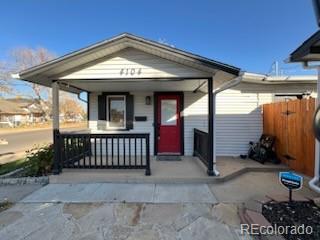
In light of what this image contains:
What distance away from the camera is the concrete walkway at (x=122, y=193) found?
426 centimetres

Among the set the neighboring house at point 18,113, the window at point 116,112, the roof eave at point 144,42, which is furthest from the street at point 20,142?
the neighboring house at point 18,113

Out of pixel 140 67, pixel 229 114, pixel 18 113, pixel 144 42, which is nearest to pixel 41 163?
pixel 140 67

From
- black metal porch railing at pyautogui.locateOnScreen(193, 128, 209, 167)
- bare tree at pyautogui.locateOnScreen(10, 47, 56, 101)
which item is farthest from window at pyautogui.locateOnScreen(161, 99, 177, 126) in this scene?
bare tree at pyautogui.locateOnScreen(10, 47, 56, 101)

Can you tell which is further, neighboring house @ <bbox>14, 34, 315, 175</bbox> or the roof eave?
A: neighboring house @ <bbox>14, 34, 315, 175</bbox>

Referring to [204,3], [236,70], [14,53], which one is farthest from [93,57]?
[14,53]

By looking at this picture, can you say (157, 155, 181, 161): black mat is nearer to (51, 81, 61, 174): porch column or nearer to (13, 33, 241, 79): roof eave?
(51, 81, 61, 174): porch column

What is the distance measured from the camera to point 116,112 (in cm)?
788

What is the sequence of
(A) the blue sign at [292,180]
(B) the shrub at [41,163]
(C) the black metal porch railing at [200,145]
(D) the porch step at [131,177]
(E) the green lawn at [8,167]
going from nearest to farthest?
(A) the blue sign at [292,180], (D) the porch step at [131,177], (B) the shrub at [41,163], (C) the black metal porch railing at [200,145], (E) the green lawn at [8,167]

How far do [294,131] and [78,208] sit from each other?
5403 mm

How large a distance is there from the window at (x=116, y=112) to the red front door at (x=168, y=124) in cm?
124

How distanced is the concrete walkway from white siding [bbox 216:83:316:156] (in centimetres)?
304

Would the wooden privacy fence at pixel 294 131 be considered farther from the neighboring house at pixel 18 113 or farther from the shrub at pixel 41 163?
the neighboring house at pixel 18 113

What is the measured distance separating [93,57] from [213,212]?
4083mm

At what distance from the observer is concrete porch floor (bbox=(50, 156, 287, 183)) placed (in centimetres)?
523
